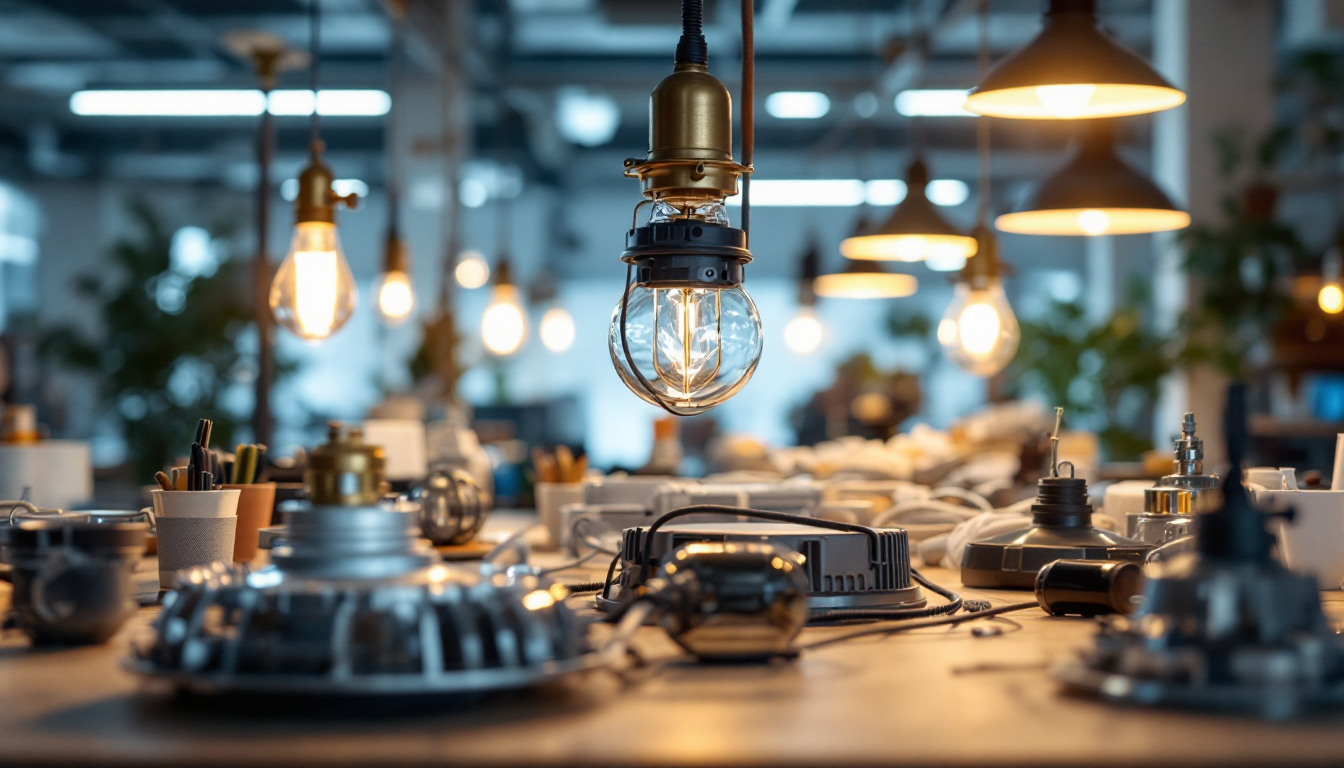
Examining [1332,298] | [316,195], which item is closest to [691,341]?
[316,195]

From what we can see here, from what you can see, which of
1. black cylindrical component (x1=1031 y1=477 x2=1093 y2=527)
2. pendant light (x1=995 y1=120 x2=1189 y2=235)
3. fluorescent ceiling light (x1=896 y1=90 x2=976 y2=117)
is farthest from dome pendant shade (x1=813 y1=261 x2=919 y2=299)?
fluorescent ceiling light (x1=896 y1=90 x2=976 y2=117)

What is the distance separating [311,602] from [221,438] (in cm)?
971

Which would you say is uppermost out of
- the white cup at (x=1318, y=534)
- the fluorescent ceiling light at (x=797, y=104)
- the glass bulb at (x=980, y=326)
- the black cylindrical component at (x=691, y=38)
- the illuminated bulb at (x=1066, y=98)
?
the fluorescent ceiling light at (x=797, y=104)

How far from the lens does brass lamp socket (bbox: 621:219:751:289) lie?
1211 millimetres

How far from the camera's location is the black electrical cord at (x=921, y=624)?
47.6 inches

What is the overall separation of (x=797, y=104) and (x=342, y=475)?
1226cm

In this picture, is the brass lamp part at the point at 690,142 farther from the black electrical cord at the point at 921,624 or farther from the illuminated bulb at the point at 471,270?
the illuminated bulb at the point at 471,270

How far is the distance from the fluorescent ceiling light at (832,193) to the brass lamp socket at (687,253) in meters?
15.1

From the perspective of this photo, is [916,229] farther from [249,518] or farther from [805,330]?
[805,330]

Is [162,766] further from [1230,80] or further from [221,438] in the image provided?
[221,438]

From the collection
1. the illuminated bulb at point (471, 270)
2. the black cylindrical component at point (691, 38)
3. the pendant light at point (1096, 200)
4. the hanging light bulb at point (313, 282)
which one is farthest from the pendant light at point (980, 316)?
the illuminated bulb at point (471, 270)

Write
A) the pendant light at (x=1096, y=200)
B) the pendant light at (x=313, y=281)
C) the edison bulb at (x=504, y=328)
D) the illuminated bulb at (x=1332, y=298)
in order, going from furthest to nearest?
the illuminated bulb at (x=1332, y=298) → the edison bulb at (x=504, y=328) → the pendant light at (x=1096, y=200) → the pendant light at (x=313, y=281)

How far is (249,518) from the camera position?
5.73ft

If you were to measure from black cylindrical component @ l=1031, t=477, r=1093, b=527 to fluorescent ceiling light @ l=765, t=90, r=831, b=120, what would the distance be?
35.3 ft
